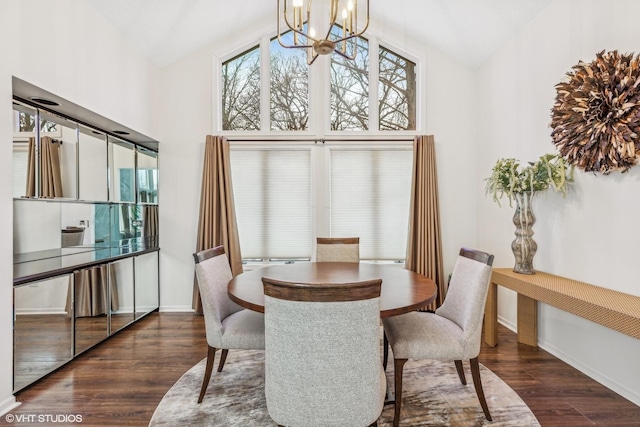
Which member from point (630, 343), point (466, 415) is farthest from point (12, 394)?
point (630, 343)

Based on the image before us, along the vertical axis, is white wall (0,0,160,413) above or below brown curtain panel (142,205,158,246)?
above

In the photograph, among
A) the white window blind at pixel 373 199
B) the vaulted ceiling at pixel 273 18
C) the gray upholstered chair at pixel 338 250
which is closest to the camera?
the vaulted ceiling at pixel 273 18

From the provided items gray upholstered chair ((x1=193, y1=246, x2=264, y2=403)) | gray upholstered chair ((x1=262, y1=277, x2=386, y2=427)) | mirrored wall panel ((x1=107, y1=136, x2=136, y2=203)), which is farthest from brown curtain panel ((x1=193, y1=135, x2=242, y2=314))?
gray upholstered chair ((x1=262, y1=277, x2=386, y2=427))

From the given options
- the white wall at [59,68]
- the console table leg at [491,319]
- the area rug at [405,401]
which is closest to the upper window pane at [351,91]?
the white wall at [59,68]

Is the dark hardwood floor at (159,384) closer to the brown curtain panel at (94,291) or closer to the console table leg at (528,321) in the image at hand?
the console table leg at (528,321)

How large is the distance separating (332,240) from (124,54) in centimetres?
278

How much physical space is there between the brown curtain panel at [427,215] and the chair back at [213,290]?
226 cm

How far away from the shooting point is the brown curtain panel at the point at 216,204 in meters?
3.79

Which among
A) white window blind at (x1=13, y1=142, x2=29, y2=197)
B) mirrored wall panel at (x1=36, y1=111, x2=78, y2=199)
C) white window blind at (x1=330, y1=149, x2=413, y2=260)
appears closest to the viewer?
white window blind at (x1=13, y1=142, x2=29, y2=197)

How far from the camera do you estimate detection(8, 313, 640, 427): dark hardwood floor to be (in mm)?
1961

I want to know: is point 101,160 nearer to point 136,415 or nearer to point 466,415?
A: point 136,415

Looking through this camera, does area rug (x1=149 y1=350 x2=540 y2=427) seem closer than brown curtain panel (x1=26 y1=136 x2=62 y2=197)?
Yes

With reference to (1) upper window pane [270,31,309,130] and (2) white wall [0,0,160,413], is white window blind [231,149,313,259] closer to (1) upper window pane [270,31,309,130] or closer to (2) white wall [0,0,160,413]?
(1) upper window pane [270,31,309,130]

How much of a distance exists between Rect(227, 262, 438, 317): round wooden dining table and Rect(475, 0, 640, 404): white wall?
1242mm
